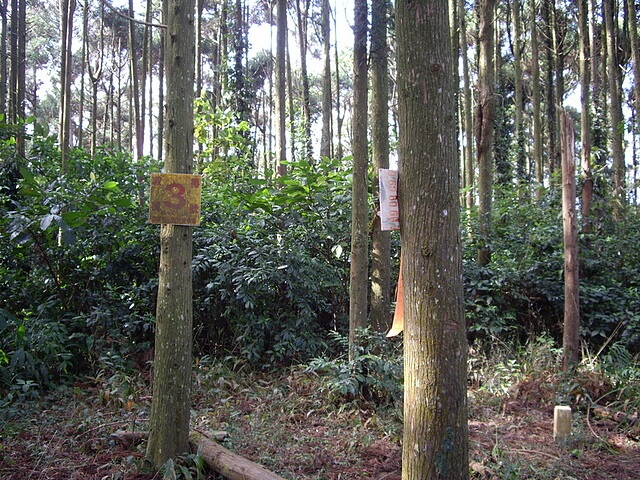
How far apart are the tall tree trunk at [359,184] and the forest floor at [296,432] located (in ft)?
3.20

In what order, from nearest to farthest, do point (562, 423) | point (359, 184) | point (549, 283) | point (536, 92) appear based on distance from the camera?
point (562, 423) < point (359, 184) < point (549, 283) < point (536, 92)

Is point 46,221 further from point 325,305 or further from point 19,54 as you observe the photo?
point 19,54

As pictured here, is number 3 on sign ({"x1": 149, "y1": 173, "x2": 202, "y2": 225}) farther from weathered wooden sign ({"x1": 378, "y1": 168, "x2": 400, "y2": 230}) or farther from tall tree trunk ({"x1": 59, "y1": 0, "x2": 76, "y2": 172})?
tall tree trunk ({"x1": 59, "y1": 0, "x2": 76, "y2": 172})

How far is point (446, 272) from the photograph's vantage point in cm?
263

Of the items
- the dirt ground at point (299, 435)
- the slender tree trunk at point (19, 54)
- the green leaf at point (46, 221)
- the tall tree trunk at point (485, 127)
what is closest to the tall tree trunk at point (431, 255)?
the dirt ground at point (299, 435)

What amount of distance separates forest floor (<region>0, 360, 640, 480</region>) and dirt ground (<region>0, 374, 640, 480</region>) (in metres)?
0.01

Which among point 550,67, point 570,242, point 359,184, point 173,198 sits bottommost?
point 570,242

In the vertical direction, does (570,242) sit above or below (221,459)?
above

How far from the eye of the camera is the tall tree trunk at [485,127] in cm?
812

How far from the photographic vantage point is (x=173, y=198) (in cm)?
361

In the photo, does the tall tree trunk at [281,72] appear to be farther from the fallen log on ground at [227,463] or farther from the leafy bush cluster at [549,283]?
the fallen log on ground at [227,463]

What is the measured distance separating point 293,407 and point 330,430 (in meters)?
0.62

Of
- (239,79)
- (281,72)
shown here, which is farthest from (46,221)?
(281,72)

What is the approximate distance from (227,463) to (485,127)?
6.62 meters
